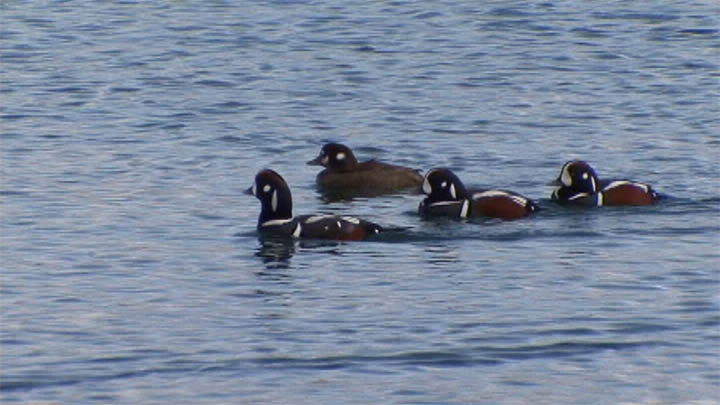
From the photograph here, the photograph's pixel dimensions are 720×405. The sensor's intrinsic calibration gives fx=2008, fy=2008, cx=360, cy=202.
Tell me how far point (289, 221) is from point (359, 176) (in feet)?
9.15

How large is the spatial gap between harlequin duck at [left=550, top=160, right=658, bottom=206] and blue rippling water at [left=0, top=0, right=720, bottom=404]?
153 millimetres

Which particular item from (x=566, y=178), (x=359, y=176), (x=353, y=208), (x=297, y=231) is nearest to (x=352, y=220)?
(x=297, y=231)

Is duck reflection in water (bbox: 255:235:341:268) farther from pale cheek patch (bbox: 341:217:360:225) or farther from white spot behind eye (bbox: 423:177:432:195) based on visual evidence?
white spot behind eye (bbox: 423:177:432:195)

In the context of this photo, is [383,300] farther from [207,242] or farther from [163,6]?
[163,6]

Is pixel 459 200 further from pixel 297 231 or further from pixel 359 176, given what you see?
pixel 359 176

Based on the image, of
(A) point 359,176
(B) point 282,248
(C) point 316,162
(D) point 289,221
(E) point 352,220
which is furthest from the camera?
(C) point 316,162

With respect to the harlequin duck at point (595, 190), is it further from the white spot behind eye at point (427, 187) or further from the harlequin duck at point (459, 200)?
the white spot behind eye at point (427, 187)

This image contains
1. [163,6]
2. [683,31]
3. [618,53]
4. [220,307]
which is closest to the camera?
[220,307]

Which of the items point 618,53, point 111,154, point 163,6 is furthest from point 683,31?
point 111,154

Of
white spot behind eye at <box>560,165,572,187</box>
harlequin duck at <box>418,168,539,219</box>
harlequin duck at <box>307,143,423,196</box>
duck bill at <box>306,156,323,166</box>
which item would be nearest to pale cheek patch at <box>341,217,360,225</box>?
harlequin duck at <box>418,168,539,219</box>

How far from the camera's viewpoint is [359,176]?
70.2ft

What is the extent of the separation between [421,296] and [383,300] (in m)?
0.34

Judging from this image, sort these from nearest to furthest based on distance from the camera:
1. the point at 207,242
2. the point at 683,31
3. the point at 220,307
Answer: the point at 220,307
the point at 207,242
the point at 683,31

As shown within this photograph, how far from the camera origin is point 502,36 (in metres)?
31.6
